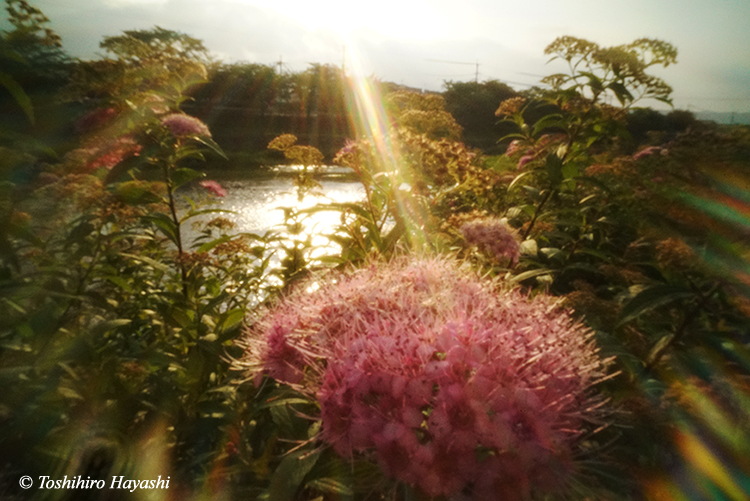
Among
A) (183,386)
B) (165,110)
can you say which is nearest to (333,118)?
(165,110)

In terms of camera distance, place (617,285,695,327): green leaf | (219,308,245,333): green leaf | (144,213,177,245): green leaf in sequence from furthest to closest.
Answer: (144,213,177,245): green leaf < (219,308,245,333): green leaf < (617,285,695,327): green leaf

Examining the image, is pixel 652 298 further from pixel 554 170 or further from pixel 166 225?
pixel 166 225

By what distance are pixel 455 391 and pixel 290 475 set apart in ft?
1.20

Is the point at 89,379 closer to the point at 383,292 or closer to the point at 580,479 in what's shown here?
the point at 383,292

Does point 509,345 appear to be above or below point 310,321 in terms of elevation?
above

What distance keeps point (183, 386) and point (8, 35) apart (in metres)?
1.39

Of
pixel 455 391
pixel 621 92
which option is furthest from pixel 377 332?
pixel 621 92

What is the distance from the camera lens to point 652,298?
1139 mm

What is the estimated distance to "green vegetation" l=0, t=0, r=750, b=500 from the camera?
2.21 feet

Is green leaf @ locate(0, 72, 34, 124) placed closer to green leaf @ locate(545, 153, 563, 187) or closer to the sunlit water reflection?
the sunlit water reflection

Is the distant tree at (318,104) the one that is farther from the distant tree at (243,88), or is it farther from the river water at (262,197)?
the river water at (262,197)

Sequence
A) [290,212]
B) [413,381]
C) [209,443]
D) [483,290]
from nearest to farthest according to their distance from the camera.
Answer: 1. [413,381]
2. [483,290]
3. [209,443]
4. [290,212]

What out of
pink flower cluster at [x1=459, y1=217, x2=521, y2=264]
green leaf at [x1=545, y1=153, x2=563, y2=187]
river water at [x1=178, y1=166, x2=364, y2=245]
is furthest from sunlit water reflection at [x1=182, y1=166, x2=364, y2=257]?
green leaf at [x1=545, y1=153, x2=563, y2=187]

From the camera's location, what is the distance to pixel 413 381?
0.64 meters
